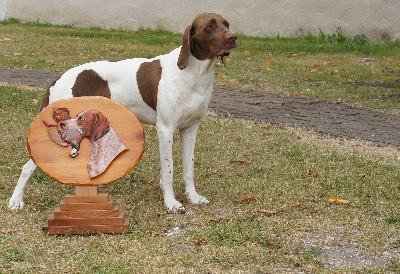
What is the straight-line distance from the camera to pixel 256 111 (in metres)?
10.7

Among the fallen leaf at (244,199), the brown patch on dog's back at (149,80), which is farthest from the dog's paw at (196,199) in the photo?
the brown patch on dog's back at (149,80)

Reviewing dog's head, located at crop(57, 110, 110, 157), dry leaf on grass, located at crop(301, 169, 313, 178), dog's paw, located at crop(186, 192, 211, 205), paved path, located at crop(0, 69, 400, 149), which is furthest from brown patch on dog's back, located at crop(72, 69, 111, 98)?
paved path, located at crop(0, 69, 400, 149)

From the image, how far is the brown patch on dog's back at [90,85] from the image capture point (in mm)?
6371

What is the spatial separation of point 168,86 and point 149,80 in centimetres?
19

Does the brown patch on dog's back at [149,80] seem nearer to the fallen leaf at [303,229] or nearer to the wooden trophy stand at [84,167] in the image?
the wooden trophy stand at [84,167]

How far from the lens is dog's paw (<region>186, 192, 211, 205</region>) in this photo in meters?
6.59

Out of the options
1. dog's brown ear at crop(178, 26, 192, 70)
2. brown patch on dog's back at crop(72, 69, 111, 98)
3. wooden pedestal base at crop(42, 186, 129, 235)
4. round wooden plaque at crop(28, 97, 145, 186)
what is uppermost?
dog's brown ear at crop(178, 26, 192, 70)

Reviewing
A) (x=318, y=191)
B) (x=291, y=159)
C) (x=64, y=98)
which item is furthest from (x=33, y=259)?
(x=291, y=159)

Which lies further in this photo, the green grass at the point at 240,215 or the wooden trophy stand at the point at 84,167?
the wooden trophy stand at the point at 84,167

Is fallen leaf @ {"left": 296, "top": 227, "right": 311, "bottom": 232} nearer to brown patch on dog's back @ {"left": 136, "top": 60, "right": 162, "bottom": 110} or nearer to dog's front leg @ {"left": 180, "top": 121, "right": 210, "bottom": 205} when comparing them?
dog's front leg @ {"left": 180, "top": 121, "right": 210, "bottom": 205}

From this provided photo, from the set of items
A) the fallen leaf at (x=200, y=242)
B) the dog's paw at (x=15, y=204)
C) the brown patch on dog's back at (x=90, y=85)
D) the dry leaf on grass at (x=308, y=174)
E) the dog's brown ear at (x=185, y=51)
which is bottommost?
the dog's paw at (x=15, y=204)

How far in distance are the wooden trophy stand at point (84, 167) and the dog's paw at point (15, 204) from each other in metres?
0.68

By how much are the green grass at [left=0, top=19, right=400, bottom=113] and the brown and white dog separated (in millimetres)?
5304

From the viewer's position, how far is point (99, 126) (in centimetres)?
577
